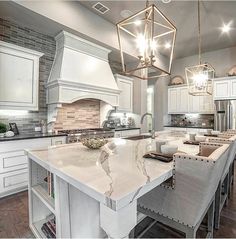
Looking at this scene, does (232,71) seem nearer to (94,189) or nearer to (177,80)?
(177,80)

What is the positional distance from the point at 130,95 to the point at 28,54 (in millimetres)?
3053

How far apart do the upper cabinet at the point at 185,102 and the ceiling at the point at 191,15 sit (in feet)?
5.55

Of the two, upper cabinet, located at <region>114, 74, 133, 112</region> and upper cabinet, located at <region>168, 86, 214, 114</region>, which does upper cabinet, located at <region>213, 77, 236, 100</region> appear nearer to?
upper cabinet, located at <region>168, 86, 214, 114</region>

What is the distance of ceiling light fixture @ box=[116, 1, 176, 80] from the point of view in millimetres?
1548

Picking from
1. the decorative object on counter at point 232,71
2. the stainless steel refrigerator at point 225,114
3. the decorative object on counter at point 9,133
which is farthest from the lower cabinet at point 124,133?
the decorative object on counter at point 232,71

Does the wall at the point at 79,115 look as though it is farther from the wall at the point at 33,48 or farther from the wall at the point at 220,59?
the wall at the point at 220,59

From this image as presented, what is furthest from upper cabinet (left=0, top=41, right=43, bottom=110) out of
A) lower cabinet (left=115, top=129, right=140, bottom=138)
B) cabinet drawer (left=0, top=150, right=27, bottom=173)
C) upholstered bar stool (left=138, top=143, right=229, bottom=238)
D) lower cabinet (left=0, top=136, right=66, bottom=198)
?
upholstered bar stool (left=138, top=143, right=229, bottom=238)

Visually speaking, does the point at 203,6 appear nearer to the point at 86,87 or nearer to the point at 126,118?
the point at 86,87

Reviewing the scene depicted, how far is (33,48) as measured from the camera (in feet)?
11.2

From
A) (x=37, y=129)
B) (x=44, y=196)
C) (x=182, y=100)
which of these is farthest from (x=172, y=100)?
(x=44, y=196)

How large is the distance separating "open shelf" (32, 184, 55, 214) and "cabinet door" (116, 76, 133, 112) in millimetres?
3494

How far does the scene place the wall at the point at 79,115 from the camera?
12.6 ft

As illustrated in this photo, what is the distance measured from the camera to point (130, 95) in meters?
5.32

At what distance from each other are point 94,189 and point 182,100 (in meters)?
5.88
